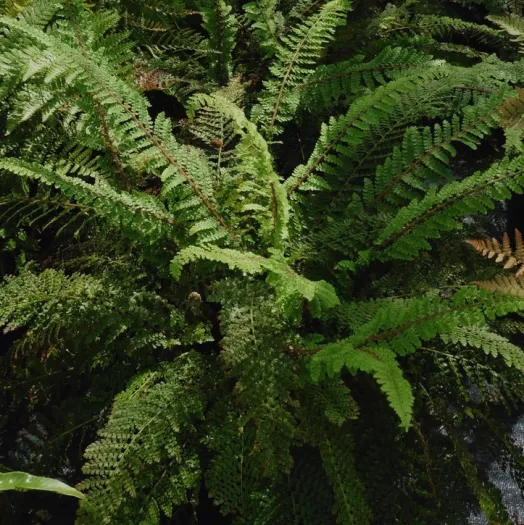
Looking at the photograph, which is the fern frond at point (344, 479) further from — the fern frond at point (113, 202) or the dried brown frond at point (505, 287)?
the fern frond at point (113, 202)

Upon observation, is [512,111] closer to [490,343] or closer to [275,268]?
[490,343]

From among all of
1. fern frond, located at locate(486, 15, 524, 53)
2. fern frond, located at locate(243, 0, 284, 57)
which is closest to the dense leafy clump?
fern frond, located at locate(243, 0, 284, 57)

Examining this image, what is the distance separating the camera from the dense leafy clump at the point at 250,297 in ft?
4.16

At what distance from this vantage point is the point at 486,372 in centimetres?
149

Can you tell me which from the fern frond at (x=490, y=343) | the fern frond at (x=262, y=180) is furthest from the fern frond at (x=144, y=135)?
the fern frond at (x=490, y=343)

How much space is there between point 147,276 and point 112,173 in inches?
13.6

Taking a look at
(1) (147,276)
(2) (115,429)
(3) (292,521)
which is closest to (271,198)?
(1) (147,276)

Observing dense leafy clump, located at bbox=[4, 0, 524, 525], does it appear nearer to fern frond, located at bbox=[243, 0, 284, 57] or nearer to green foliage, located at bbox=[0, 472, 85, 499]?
fern frond, located at bbox=[243, 0, 284, 57]

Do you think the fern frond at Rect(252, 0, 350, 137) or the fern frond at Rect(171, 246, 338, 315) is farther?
the fern frond at Rect(252, 0, 350, 137)

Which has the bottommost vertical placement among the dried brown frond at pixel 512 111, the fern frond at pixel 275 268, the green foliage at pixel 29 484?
the green foliage at pixel 29 484

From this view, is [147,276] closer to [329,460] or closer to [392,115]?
[329,460]

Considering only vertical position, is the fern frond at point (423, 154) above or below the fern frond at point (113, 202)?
above

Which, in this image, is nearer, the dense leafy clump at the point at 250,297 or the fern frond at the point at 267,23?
the dense leafy clump at the point at 250,297

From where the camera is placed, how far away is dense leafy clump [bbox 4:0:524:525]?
49.9 inches
